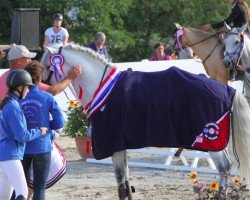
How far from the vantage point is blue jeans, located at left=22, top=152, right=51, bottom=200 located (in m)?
7.17

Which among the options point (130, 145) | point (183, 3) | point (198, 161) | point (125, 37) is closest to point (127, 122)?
point (130, 145)

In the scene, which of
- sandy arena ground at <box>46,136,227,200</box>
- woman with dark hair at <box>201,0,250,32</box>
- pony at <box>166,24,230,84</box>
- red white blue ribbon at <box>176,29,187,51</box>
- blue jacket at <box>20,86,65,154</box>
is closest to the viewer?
→ blue jacket at <box>20,86,65,154</box>

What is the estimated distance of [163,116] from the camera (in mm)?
8164

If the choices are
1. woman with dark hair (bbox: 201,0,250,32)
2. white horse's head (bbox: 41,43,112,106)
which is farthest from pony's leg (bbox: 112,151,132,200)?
woman with dark hair (bbox: 201,0,250,32)

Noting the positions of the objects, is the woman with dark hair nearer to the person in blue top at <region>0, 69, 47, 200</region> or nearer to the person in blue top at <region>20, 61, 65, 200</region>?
the person in blue top at <region>20, 61, 65, 200</region>

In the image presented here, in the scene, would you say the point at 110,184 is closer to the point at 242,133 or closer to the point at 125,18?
the point at 242,133

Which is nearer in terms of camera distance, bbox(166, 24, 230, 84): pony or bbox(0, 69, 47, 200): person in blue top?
bbox(0, 69, 47, 200): person in blue top

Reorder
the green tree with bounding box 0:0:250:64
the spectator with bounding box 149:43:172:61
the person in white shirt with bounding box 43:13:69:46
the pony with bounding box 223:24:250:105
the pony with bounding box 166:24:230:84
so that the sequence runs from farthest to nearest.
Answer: the green tree with bounding box 0:0:250:64 < the spectator with bounding box 149:43:172:61 < the person in white shirt with bounding box 43:13:69:46 < the pony with bounding box 166:24:230:84 < the pony with bounding box 223:24:250:105

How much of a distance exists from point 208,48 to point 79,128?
9.31 ft

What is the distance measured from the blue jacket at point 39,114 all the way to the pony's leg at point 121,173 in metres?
1.21

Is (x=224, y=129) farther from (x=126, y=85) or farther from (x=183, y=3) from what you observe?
(x=183, y=3)

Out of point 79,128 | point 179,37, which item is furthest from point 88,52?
point 179,37

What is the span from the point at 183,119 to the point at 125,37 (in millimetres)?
17493

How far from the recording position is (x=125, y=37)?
25547 mm
